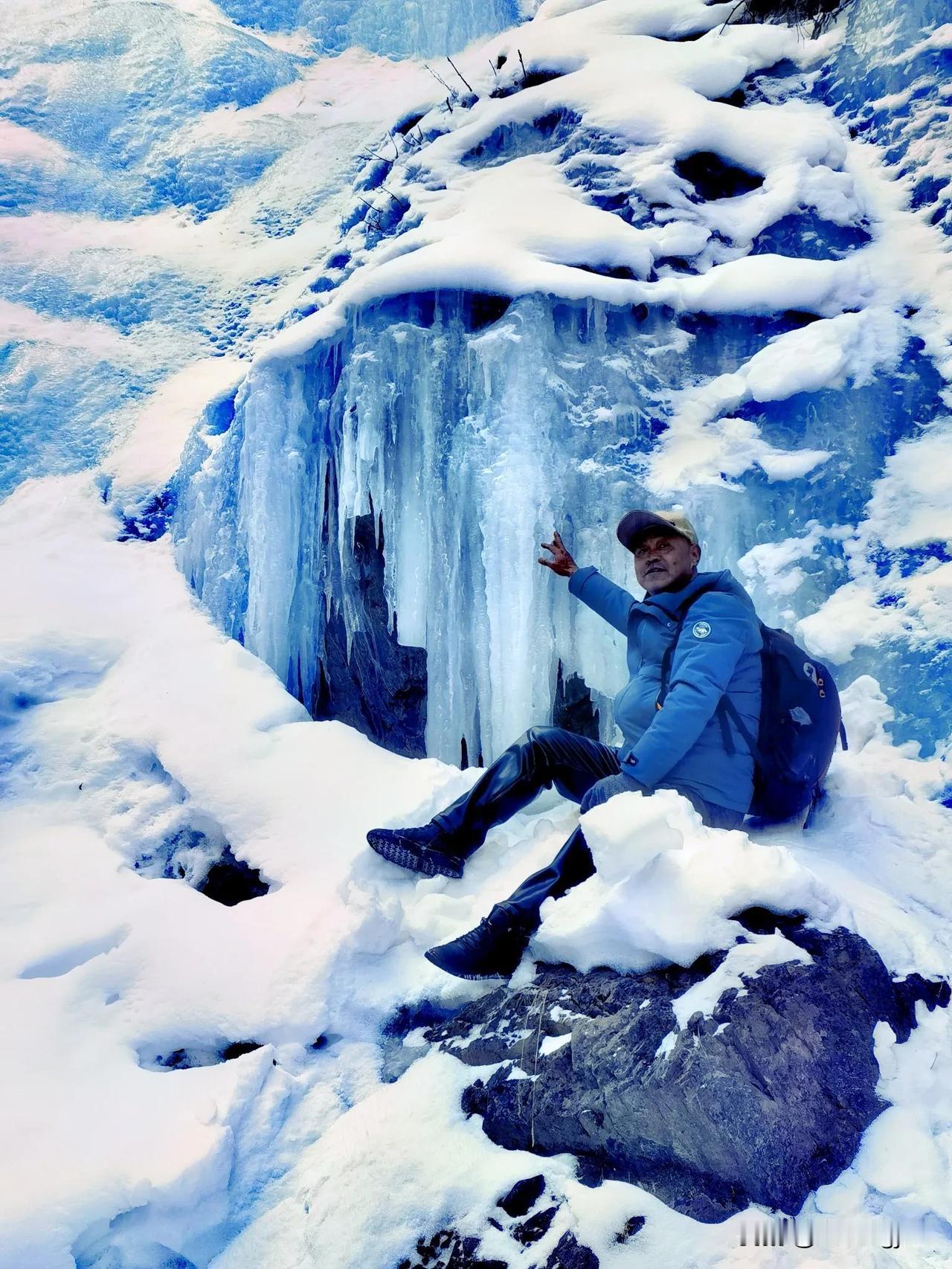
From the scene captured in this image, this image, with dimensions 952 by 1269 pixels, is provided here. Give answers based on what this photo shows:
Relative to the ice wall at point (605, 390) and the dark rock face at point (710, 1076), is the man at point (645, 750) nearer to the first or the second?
the dark rock face at point (710, 1076)

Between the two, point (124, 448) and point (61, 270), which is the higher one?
point (61, 270)

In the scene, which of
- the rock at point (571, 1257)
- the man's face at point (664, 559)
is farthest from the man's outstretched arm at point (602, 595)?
the rock at point (571, 1257)

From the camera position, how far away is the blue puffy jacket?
259 cm

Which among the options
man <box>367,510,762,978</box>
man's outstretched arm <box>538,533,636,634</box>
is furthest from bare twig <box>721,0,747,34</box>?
man <box>367,510,762,978</box>

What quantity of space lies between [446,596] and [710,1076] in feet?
9.52

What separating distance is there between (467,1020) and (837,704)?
1502 millimetres

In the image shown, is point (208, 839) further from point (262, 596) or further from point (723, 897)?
point (723, 897)

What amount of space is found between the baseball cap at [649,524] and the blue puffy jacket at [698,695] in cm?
19

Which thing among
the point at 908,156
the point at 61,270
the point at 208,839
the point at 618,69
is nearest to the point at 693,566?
the point at 208,839

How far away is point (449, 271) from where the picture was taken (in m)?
4.66

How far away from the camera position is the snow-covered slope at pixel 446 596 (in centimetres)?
216

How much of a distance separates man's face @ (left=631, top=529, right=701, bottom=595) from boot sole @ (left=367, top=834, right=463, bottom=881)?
118cm

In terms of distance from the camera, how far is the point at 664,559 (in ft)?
9.91

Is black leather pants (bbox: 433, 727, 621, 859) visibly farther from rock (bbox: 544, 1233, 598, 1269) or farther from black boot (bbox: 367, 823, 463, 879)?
rock (bbox: 544, 1233, 598, 1269)
